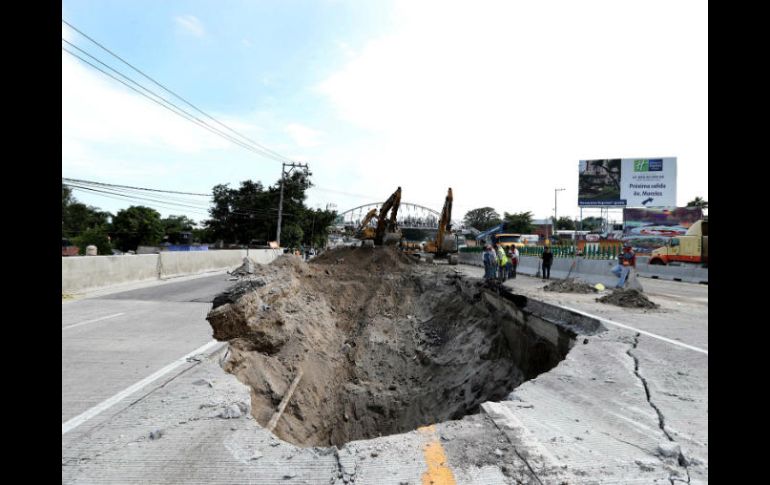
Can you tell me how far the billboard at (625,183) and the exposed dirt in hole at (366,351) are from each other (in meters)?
20.9

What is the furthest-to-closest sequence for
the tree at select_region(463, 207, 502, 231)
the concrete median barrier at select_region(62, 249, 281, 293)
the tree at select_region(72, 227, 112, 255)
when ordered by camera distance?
the tree at select_region(463, 207, 502, 231) → the tree at select_region(72, 227, 112, 255) → the concrete median barrier at select_region(62, 249, 281, 293)

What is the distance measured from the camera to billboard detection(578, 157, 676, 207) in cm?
3036

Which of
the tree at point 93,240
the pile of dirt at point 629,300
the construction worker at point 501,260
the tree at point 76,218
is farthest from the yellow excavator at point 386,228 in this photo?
the tree at point 76,218

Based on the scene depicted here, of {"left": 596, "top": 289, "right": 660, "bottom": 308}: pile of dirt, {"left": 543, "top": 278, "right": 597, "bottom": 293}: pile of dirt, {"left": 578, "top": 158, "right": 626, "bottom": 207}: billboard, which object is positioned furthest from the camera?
{"left": 578, "top": 158, "right": 626, "bottom": 207}: billboard

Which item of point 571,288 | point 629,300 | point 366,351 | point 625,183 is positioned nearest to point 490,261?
point 571,288

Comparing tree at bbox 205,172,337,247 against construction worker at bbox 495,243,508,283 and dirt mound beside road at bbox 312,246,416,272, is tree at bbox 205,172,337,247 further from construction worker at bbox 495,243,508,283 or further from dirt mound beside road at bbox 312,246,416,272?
construction worker at bbox 495,243,508,283

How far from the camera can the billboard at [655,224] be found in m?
41.6

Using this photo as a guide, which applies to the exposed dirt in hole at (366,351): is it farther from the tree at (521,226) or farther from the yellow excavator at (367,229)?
the tree at (521,226)

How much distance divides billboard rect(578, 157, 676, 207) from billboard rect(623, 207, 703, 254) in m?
12.4

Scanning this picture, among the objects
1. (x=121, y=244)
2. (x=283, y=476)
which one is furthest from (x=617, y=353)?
(x=121, y=244)

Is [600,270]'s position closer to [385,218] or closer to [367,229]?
[385,218]

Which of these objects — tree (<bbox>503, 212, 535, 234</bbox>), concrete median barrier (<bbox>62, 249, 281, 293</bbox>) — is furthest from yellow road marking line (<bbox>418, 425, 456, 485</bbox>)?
tree (<bbox>503, 212, 535, 234</bbox>)

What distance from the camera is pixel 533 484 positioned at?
8.35 ft

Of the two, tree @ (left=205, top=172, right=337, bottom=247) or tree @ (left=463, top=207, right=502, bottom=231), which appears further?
tree @ (left=463, top=207, right=502, bottom=231)
